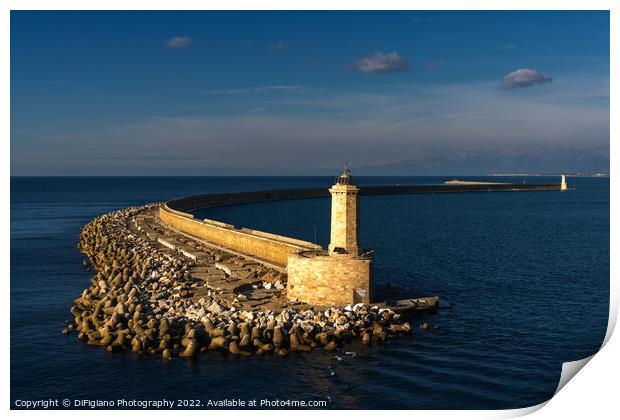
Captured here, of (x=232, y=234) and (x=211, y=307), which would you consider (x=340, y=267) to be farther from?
(x=232, y=234)

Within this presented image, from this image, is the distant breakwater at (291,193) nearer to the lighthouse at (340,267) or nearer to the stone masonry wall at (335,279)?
the lighthouse at (340,267)

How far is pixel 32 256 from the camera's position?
49.1 m

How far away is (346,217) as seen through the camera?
27.9 m

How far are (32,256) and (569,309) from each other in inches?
1503

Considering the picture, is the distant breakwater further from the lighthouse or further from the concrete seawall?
the lighthouse

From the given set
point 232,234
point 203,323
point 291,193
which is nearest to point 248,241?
point 232,234

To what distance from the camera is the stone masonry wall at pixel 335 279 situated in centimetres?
2694

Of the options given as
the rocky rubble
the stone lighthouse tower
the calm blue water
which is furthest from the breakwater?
the stone lighthouse tower

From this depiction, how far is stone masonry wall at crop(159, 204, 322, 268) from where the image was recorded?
114 feet

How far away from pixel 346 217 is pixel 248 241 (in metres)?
13.8

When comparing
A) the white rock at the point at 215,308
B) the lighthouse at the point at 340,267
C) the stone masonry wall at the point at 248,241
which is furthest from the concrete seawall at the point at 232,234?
the white rock at the point at 215,308

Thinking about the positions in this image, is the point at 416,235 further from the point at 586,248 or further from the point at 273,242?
the point at 273,242

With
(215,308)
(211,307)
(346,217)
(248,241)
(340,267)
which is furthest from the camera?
(248,241)
